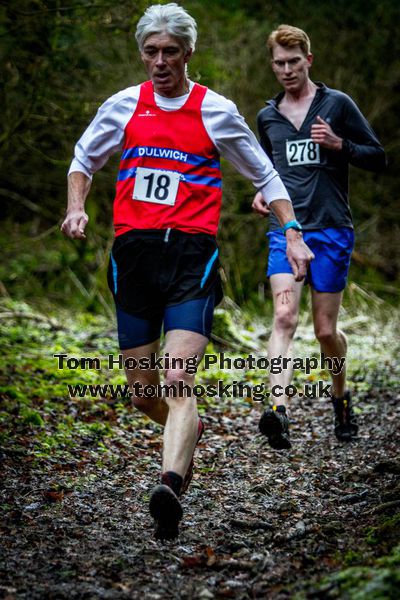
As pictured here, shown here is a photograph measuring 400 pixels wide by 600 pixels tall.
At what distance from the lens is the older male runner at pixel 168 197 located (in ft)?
12.7

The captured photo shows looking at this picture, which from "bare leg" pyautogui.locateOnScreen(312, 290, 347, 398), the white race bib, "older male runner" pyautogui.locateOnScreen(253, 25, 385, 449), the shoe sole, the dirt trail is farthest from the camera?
"bare leg" pyautogui.locateOnScreen(312, 290, 347, 398)

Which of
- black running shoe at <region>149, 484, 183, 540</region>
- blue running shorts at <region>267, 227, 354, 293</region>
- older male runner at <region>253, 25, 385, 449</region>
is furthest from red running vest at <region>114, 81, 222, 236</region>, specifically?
blue running shorts at <region>267, 227, 354, 293</region>

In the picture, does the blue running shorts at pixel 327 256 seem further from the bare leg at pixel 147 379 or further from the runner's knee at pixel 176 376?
the runner's knee at pixel 176 376

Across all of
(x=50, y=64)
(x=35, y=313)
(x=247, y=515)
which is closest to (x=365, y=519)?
(x=247, y=515)

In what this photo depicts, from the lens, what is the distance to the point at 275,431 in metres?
4.84

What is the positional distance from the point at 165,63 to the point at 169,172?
1.74ft

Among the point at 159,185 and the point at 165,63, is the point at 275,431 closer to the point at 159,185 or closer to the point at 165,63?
the point at 159,185

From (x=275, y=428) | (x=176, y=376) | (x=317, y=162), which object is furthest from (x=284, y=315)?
(x=176, y=376)

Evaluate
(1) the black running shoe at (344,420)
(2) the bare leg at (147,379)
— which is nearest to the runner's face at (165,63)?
(2) the bare leg at (147,379)

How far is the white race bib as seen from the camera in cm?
385

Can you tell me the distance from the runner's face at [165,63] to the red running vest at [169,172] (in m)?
0.08

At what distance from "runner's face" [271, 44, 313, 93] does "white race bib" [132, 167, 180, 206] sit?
2104 mm

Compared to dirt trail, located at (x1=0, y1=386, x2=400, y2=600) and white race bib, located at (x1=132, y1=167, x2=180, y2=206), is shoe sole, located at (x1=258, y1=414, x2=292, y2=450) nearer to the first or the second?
dirt trail, located at (x1=0, y1=386, x2=400, y2=600)

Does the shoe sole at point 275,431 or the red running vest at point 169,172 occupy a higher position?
the red running vest at point 169,172
